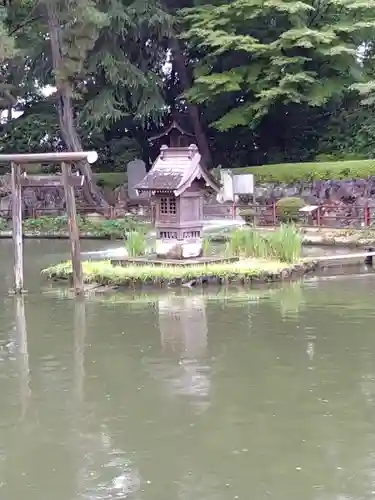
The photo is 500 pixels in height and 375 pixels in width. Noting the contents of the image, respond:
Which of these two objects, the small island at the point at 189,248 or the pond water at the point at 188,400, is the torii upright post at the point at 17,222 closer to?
the pond water at the point at 188,400

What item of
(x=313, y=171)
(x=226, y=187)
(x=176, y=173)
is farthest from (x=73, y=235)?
(x=313, y=171)

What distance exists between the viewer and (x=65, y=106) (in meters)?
29.2

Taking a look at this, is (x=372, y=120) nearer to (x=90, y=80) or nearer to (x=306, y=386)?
(x=90, y=80)

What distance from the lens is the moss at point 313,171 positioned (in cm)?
2677

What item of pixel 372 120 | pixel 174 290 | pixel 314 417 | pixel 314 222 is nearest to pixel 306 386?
pixel 314 417

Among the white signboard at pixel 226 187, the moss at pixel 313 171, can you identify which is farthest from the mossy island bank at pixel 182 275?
the white signboard at pixel 226 187

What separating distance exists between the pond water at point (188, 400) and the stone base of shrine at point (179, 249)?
346 cm

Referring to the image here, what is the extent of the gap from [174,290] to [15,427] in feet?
26.3

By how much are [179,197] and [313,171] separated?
1112cm

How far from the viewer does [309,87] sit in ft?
95.1

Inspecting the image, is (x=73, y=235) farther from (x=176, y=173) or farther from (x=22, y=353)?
(x=22, y=353)

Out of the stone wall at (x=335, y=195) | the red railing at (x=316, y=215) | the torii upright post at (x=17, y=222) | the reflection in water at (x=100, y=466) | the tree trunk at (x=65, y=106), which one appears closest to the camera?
the reflection in water at (x=100, y=466)

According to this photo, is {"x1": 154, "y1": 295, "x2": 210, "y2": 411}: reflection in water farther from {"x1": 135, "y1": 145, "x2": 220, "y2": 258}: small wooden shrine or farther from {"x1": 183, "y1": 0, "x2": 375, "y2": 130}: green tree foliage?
{"x1": 183, "y1": 0, "x2": 375, "y2": 130}: green tree foliage

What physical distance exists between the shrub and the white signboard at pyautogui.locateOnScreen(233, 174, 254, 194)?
204 centimetres
